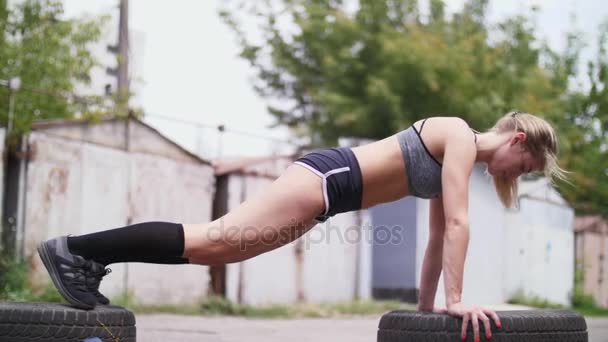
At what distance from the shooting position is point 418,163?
2.94 m

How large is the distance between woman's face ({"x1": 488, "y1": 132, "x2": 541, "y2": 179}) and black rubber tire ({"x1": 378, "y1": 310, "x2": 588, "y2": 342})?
23.0 inches

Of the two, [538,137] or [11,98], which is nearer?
[538,137]

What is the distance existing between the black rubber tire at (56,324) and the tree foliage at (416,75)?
48.7ft

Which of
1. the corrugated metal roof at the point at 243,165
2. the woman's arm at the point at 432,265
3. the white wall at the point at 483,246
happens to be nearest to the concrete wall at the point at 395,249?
the white wall at the point at 483,246

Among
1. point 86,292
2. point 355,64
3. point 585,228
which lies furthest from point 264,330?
point 355,64

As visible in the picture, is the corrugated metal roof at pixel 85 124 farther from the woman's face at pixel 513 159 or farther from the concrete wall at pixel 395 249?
the woman's face at pixel 513 159

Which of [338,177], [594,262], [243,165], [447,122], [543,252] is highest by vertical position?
[243,165]

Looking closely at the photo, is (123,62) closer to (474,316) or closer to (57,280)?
(57,280)

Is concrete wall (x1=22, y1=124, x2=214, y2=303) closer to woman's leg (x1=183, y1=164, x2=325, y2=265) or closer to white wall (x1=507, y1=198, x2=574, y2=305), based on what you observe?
woman's leg (x1=183, y1=164, x2=325, y2=265)

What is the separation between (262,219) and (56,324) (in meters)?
0.89

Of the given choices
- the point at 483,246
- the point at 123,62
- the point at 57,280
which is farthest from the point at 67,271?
the point at 483,246

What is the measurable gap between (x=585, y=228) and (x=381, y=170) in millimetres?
14239

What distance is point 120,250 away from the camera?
112 inches

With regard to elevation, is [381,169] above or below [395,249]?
above
